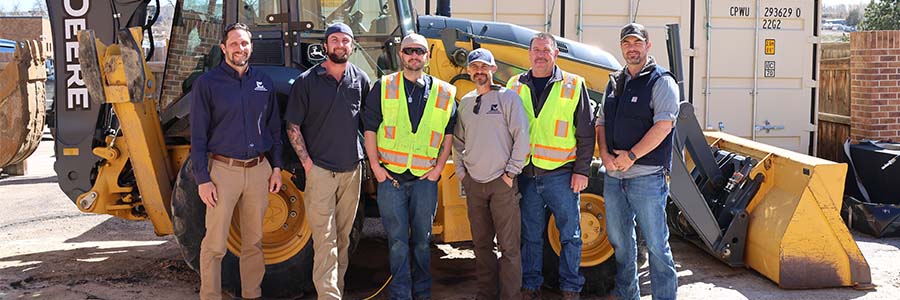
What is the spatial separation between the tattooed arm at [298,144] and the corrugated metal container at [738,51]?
223 inches

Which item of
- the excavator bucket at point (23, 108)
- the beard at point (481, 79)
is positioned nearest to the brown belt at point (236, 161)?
the beard at point (481, 79)

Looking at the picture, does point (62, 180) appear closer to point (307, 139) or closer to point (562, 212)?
point (307, 139)

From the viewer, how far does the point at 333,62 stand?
495 centimetres

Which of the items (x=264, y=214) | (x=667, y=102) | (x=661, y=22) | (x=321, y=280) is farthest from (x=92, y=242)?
(x=661, y=22)

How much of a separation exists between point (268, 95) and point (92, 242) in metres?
3.78

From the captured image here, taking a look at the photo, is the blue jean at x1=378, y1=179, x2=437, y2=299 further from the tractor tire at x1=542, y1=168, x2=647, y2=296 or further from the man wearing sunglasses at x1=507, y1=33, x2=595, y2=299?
the tractor tire at x1=542, y1=168, x2=647, y2=296

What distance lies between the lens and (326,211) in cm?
507

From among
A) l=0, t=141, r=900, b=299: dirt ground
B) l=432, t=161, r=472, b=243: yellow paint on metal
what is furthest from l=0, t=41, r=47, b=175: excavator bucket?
l=432, t=161, r=472, b=243: yellow paint on metal

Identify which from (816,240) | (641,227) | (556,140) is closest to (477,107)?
(556,140)

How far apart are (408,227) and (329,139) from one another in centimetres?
77

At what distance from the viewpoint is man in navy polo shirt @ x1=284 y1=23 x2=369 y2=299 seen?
4.95 metres

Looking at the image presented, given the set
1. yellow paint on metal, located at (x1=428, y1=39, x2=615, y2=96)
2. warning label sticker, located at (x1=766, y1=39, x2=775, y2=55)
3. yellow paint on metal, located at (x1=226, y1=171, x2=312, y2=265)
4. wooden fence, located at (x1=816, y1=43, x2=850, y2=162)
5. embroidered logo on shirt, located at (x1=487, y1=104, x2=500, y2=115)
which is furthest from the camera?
wooden fence, located at (x1=816, y1=43, x2=850, y2=162)

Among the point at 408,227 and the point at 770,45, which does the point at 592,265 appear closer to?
the point at 408,227

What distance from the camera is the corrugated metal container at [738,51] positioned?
10.3 meters
